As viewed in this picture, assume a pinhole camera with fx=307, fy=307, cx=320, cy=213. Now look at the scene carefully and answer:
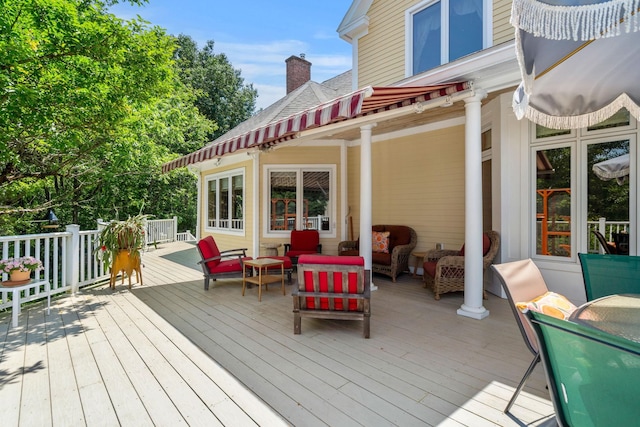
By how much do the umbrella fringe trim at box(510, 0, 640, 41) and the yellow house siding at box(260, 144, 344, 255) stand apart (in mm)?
6903

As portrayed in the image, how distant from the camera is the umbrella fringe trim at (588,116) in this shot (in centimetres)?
351

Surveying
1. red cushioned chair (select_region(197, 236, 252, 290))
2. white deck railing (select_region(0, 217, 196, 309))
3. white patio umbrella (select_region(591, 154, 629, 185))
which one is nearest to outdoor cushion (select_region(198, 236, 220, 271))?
red cushioned chair (select_region(197, 236, 252, 290))

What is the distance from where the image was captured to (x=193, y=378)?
286cm

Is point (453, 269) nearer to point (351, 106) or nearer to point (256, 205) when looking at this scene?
point (351, 106)

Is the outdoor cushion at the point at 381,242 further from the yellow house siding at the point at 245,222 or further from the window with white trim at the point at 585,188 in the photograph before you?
the yellow house siding at the point at 245,222

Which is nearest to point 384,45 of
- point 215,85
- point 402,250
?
point 402,250

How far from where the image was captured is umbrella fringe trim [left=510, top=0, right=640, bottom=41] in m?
1.60

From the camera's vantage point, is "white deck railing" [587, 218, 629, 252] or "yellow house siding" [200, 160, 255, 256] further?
"yellow house siding" [200, 160, 255, 256]

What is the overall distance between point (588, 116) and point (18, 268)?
24.6 feet

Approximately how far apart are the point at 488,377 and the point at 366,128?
14.1 feet

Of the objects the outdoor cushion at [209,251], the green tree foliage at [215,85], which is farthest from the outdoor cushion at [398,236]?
the green tree foliage at [215,85]

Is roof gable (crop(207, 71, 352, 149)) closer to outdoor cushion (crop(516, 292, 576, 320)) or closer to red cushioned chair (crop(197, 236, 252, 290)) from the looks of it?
red cushioned chair (crop(197, 236, 252, 290))

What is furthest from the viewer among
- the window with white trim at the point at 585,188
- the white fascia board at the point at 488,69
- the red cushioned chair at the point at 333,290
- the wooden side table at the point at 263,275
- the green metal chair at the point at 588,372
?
the wooden side table at the point at 263,275

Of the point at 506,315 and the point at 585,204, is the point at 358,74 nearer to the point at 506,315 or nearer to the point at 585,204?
the point at 585,204
